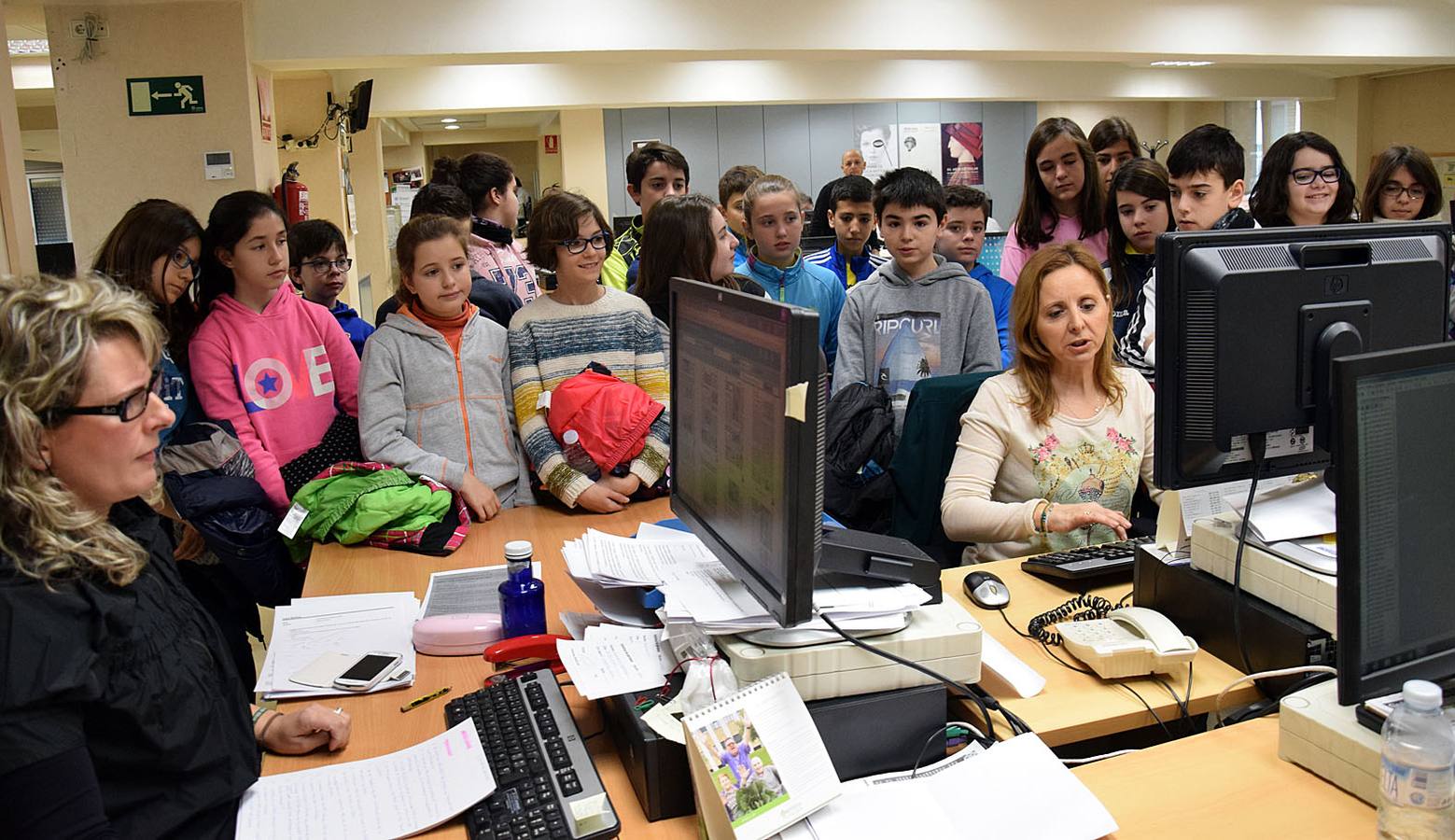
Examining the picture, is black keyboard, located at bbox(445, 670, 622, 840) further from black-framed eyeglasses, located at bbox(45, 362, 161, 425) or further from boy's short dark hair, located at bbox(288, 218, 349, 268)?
boy's short dark hair, located at bbox(288, 218, 349, 268)

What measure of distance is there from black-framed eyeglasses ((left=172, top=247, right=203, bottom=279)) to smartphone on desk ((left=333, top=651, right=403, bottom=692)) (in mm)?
1519

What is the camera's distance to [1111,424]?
7.20 ft

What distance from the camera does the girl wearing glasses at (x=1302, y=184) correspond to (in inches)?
134

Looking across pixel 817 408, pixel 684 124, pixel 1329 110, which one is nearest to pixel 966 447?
pixel 817 408

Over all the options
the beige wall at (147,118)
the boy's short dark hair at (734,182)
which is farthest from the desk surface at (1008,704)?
the beige wall at (147,118)

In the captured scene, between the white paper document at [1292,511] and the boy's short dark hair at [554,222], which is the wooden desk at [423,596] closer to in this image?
the boy's short dark hair at [554,222]

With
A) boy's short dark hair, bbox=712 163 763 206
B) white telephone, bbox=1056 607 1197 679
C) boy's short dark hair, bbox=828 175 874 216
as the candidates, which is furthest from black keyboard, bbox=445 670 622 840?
boy's short dark hair, bbox=712 163 763 206

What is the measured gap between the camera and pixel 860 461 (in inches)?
108

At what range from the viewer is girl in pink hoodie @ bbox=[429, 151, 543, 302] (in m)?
3.62

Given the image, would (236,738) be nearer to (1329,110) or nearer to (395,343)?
(395,343)

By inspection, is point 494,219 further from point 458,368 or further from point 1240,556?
point 1240,556

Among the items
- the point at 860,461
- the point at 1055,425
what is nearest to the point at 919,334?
the point at 860,461

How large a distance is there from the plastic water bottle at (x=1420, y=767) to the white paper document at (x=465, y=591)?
1.27 metres

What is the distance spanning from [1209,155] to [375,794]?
112 inches
